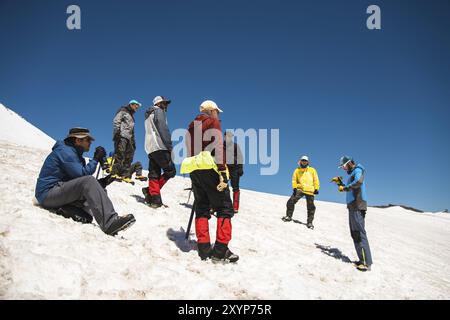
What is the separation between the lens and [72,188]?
468cm

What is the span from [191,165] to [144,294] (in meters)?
2.20

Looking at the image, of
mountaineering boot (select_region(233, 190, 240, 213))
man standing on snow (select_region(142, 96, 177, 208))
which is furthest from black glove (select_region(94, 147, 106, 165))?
mountaineering boot (select_region(233, 190, 240, 213))

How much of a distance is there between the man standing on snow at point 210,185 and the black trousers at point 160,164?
2.01m

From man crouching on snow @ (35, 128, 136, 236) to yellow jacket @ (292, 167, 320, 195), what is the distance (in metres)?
6.97

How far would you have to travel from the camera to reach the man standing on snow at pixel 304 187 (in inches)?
399

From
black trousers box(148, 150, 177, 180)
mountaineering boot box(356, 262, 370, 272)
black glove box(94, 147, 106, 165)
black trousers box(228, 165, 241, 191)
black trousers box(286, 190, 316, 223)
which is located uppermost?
black glove box(94, 147, 106, 165)

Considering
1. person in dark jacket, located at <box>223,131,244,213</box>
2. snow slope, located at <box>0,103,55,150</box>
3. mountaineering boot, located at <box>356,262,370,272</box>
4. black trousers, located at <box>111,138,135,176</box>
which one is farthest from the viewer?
snow slope, located at <box>0,103,55,150</box>

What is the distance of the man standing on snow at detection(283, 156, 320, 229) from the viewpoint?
10133mm

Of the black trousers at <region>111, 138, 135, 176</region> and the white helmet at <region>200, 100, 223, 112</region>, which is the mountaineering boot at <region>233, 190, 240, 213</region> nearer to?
the black trousers at <region>111, 138, 135, 176</region>

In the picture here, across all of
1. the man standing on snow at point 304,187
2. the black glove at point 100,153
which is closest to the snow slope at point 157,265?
the black glove at point 100,153

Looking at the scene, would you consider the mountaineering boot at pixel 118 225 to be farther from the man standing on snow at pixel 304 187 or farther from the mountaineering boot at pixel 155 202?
the man standing on snow at pixel 304 187

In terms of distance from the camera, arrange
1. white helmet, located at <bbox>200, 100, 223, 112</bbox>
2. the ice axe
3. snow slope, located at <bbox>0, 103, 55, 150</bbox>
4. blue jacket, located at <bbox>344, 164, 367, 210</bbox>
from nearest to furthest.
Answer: white helmet, located at <bbox>200, 100, 223, 112</bbox>, blue jacket, located at <bbox>344, 164, 367, 210</bbox>, the ice axe, snow slope, located at <bbox>0, 103, 55, 150</bbox>

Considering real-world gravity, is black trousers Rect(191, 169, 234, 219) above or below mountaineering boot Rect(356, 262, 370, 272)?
above
